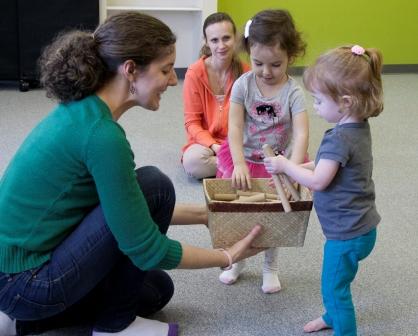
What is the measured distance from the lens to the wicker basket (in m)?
1.45

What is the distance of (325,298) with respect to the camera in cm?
143

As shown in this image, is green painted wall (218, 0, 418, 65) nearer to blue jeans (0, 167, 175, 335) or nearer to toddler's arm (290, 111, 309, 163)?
toddler's arm (290, 111, 309, 163)

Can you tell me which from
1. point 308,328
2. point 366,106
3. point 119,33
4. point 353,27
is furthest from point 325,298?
point 353,27

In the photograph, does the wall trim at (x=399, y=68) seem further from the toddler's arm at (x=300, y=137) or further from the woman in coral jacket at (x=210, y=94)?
the toddler's arm at (x=300, y=137)

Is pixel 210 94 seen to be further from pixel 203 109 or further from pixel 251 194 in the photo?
pixel 251 194

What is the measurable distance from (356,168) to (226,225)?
0.35 metres

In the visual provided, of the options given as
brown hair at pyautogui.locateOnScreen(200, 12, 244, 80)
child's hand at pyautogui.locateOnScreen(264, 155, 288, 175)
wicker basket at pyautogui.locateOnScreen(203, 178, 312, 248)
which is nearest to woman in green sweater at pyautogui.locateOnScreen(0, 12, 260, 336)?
wicker basket at pyautogui.locateOnScreen(203, 178, 312, 248)

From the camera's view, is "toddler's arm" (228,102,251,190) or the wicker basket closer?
the wicker basket

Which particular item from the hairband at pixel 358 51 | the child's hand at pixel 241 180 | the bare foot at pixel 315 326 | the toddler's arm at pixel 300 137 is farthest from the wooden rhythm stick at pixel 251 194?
the hairband at pixel 358 51

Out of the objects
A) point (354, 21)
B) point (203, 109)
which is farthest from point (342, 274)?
point (354, 21)

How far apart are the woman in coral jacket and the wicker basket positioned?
106cm

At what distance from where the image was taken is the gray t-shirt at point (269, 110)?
177cm

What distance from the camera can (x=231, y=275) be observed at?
1754 mm

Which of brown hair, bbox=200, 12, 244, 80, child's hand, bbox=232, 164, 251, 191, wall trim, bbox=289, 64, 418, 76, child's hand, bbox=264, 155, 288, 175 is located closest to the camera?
child's hand, bbox=264, 155, 288, 175
